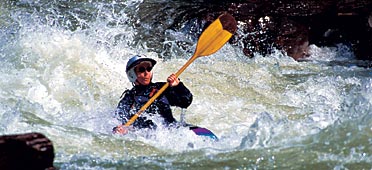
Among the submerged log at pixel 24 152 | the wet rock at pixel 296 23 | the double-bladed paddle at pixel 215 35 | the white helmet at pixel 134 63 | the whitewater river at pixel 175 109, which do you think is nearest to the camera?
the submerged log at pixel 24 152

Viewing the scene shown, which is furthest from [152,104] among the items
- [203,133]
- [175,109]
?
[175,109]

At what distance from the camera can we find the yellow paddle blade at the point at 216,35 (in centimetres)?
535

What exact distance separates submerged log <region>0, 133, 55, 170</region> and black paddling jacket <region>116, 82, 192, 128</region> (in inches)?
89.1

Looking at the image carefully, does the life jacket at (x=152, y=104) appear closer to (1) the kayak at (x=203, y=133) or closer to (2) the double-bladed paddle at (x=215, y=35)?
(1) the kayak at (x=203, y=133)

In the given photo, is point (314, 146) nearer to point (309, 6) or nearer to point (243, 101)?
point (243, 101)

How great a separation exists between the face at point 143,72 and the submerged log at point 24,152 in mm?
2306

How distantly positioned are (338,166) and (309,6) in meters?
4.45

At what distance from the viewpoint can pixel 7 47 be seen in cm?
671

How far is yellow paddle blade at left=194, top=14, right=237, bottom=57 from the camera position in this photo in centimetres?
535

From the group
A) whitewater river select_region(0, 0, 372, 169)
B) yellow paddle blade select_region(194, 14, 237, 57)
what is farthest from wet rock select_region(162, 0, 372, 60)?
yellow paddle blade select_region(194, 14, 237, 57)

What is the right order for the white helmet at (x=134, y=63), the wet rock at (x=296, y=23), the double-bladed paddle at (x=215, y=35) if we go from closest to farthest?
the white helmet at (x=134, y=63)
the double-bladed paddle at (x=215, y=35)
the wet rock at (x=296, y=23)

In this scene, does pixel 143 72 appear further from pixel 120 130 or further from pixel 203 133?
pixel 203 133

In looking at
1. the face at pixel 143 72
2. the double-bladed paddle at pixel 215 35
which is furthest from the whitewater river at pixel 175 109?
the double-bladed paddle at pixel 215 35

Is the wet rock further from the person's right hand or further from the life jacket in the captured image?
the person's right hand
